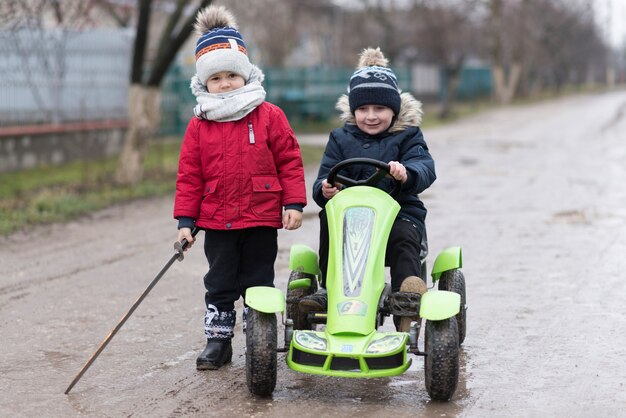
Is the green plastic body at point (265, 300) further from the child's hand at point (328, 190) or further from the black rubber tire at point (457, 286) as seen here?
the black rubber tire at point (457, 286)

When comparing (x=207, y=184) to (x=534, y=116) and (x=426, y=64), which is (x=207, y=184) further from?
(x=426, y=64)

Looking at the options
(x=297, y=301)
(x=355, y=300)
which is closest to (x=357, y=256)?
(x=355, y=300)

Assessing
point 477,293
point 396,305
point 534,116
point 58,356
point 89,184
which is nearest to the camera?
point 396,305

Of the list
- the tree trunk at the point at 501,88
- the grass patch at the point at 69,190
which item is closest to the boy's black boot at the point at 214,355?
the grass patch at the point at 69,190

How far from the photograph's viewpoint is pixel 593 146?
21516mm

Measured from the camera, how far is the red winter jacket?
554 centimetres

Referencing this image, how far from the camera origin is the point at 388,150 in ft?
18.6

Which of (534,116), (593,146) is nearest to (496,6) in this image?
(534,116)

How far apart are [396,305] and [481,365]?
32.4 inches

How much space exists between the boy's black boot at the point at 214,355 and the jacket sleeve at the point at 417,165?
1.25 m

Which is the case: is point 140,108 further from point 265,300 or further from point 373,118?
point 265,300

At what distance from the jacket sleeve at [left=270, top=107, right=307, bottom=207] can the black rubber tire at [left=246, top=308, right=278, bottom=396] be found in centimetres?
75

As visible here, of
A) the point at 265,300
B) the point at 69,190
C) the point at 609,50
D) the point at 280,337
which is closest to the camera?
the point at 265,300

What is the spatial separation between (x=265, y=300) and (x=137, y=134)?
9.66 m
